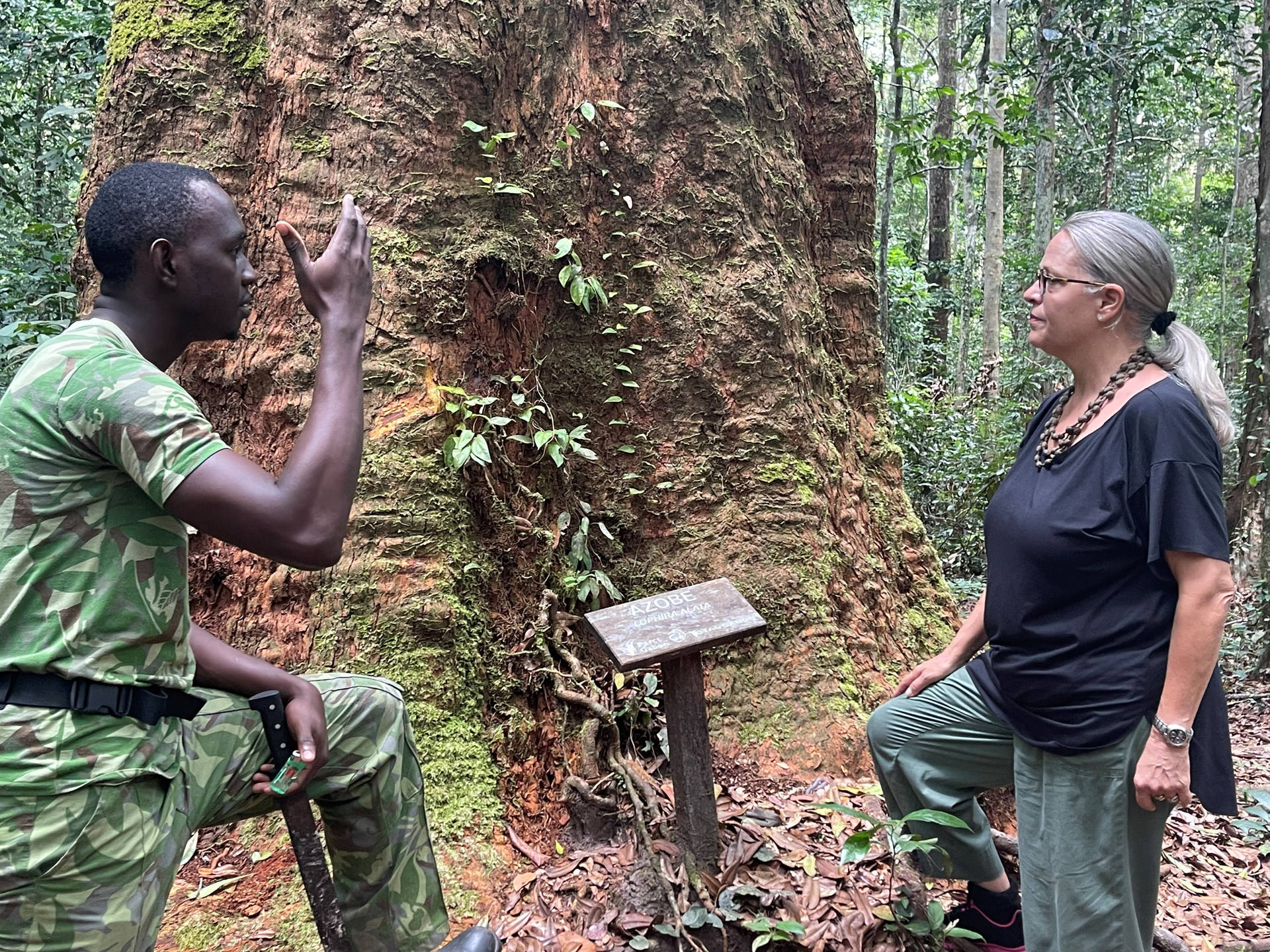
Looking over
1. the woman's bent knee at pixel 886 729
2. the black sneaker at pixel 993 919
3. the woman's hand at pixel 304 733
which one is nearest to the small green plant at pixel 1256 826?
the black sneaker at pixel 993 919

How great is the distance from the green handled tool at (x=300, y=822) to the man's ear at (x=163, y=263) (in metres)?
1.05

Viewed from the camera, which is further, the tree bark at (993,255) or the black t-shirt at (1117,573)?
the tree bark at (993,255)

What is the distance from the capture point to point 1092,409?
270 cm

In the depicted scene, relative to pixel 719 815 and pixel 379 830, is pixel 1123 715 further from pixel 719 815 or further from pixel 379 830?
pixel 379 830

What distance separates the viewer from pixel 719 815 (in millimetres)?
3395

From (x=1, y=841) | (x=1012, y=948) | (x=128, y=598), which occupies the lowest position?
(x=1012, y=948)

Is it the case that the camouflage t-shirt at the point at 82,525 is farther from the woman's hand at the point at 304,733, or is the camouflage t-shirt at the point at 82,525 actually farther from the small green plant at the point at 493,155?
the small green plant at the point at 493,155

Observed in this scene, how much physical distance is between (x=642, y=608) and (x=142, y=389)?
1700 millimetres

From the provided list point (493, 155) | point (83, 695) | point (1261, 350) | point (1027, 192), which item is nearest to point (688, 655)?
point (83, 695)

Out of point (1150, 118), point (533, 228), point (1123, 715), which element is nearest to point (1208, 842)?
point (1123, 715)

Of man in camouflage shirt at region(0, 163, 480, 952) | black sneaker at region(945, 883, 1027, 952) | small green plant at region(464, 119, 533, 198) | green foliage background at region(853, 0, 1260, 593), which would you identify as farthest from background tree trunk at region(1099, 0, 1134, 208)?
man in camouflage shirt at region(0, 163, 480, 952)

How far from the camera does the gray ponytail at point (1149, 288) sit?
2.62 m

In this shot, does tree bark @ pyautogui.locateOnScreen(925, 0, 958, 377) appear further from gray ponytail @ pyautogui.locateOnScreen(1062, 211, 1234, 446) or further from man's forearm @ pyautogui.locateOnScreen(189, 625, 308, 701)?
man's forearm @ pyautogui.locateOnScreen(189, 625, 308, 701)

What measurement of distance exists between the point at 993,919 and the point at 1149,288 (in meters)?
2.12
